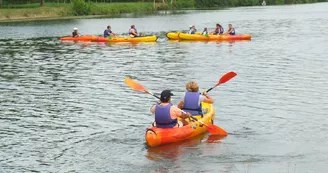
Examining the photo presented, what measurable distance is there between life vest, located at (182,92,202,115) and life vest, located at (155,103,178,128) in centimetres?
109

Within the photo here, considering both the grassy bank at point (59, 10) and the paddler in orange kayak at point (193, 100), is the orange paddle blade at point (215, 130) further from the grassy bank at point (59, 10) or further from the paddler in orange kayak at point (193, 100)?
the grassy bank at point (59, 10)

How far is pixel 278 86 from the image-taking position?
21641 mm

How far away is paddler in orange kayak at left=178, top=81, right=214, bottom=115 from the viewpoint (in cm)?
1463

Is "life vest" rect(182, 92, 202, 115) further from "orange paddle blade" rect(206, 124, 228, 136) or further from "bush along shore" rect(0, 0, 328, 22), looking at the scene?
"bush along shore" rect(0, 0, 328, 22)

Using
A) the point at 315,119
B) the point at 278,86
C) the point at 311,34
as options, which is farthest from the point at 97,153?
the point at 311,34

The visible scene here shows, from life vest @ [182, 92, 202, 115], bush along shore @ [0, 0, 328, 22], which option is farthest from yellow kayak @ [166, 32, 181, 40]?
bush along shore @ [0, 0, 328, 22]

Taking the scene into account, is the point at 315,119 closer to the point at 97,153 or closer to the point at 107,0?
the point at 97,153

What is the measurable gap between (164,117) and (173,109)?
12.3 inches

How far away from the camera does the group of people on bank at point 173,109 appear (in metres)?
13.5

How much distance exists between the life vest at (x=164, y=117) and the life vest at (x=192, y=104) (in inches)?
42.7

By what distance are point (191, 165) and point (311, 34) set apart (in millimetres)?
34483

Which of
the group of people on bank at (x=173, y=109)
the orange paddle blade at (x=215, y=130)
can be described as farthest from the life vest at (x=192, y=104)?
the orange paddle blade at (x=215, y=130)

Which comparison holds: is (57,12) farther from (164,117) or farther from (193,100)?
(164,117)

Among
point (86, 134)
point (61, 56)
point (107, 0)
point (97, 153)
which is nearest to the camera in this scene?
point (97, 153)
